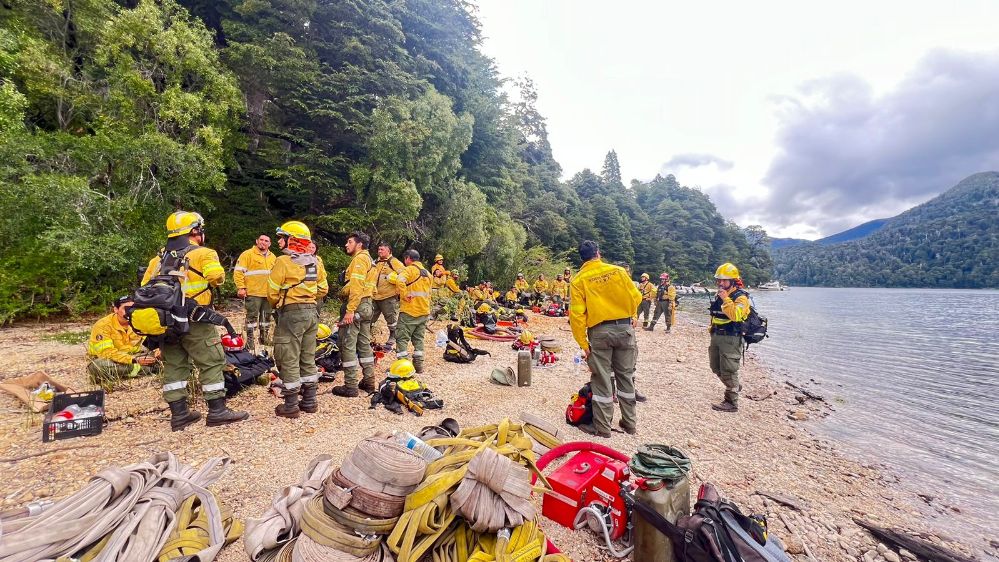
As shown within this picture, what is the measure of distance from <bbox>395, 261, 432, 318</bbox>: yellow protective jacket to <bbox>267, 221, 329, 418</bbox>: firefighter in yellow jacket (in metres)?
2.19

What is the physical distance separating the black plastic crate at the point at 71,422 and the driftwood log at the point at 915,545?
814 cm

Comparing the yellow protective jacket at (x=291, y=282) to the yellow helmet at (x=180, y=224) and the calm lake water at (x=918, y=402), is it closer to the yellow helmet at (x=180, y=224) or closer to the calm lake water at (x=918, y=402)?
the yellow helmet at (x=180, y=224)

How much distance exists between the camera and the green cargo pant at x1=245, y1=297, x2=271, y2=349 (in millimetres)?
7488

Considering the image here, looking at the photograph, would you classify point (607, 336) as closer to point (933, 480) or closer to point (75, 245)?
point (933, 480)

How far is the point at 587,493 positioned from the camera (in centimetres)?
311

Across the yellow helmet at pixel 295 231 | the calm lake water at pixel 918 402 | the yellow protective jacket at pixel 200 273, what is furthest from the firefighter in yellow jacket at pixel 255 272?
the calm lake water at pixel 918 402

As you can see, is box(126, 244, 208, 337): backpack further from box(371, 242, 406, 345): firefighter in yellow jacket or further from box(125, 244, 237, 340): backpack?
box(371, 242, 406, 345): firefighter in yellow jacket

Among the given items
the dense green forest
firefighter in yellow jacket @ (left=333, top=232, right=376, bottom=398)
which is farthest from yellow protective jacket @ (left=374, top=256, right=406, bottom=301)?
the dense green forest

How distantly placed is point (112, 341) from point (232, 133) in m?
10.7

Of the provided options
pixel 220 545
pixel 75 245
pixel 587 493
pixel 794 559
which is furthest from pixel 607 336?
pixel 75 245

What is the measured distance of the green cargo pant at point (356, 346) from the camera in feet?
19.7

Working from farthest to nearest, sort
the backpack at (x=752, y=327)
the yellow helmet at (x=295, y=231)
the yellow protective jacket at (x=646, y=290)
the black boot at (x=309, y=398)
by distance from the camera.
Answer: the yellow protective jacket at (x=646, y=290) → the backpack at (x=752, y=327) → the black boot at (x=309, y=398) → the yellow helmet at (x=295, y=231)

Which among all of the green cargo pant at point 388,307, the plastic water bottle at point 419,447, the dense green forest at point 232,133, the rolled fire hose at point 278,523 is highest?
the dense green forest at point 232,133

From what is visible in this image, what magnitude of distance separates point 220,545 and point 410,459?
4.71ft
